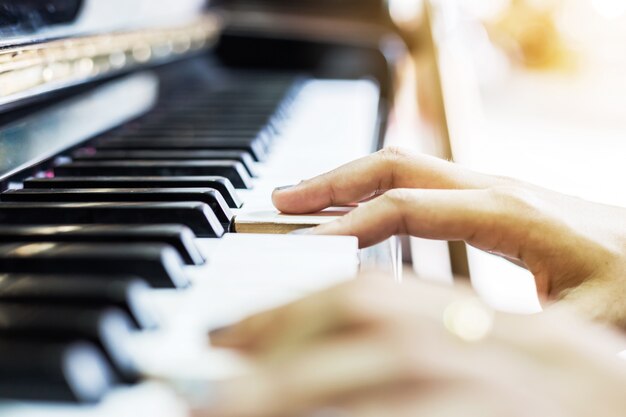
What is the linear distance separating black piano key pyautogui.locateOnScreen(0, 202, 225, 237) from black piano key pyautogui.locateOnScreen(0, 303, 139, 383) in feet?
0.77

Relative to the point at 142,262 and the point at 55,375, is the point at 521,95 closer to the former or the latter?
the point at 142,262

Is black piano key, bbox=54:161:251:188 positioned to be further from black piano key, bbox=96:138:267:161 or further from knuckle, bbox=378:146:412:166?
knuckle, bbox=378:146:412:166

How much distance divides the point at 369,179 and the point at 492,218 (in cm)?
17

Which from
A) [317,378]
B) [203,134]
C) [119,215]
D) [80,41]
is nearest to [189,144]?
[203,134]

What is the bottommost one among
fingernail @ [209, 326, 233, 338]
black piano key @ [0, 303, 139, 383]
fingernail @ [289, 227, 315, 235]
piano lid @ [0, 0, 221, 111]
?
fingernail @ [289, 227, 315, 235]

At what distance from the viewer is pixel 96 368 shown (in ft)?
1.47

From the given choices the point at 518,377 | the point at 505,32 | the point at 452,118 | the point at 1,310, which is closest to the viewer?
the point at 518,377

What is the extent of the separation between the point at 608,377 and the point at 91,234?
1.57ft

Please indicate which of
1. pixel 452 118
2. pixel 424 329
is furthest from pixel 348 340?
pixel 452 118

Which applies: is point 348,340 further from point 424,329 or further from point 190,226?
point 190,226

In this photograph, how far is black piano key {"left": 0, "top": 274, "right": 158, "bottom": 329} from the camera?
513 mm

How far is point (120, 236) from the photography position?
0.65m

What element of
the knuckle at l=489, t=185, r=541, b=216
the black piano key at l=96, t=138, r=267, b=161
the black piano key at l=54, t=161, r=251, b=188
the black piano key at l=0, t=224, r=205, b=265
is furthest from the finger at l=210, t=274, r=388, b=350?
the black piano key at l=96, t=138, r=267, b=161

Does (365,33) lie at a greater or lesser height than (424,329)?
greater
